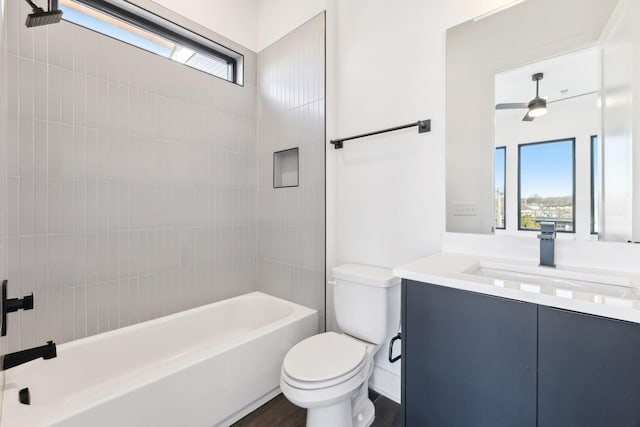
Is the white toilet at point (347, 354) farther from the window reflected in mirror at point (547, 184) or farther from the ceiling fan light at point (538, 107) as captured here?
the ceiling fan light at point (538, 107)

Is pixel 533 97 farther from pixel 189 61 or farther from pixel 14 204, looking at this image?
pixel 14 204

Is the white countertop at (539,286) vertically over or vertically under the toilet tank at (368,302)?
over

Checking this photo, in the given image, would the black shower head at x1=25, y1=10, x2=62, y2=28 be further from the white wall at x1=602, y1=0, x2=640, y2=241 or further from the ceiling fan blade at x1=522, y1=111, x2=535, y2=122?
the white wall at x1=602, y1=0, x2=640, y2=241

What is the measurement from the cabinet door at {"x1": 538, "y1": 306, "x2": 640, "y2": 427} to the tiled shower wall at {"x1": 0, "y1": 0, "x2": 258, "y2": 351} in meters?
2.03

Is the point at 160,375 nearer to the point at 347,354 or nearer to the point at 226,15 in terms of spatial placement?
the point at 347,354

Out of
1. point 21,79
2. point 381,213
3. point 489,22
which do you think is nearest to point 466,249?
point 381,213

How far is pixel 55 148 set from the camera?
150cm

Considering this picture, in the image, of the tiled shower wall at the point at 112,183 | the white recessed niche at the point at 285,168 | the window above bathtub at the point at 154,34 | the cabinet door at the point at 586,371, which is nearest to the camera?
the cabinet door at the point at 586,371

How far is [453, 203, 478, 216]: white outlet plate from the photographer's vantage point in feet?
4.72

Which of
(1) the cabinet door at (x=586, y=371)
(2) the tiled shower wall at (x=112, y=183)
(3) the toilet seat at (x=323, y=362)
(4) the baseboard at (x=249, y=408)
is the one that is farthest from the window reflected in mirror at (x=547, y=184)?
(2) the tiled shower wall at (x=112, y=183)

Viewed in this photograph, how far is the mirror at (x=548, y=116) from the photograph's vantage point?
3.58 feet

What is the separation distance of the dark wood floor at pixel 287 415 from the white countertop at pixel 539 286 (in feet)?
3.16

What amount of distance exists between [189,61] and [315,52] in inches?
38.2

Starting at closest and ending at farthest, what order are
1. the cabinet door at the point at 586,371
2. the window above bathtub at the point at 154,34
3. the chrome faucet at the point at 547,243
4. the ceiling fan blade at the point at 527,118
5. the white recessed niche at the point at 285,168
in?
the cabinet door at the point at 586,371, the chrome faucet at the point at 547,243, the ceiling fan blade at the point at 527,118, the window above bathtub at the point at 154,34, the white recessed niche at the point at 285,168
